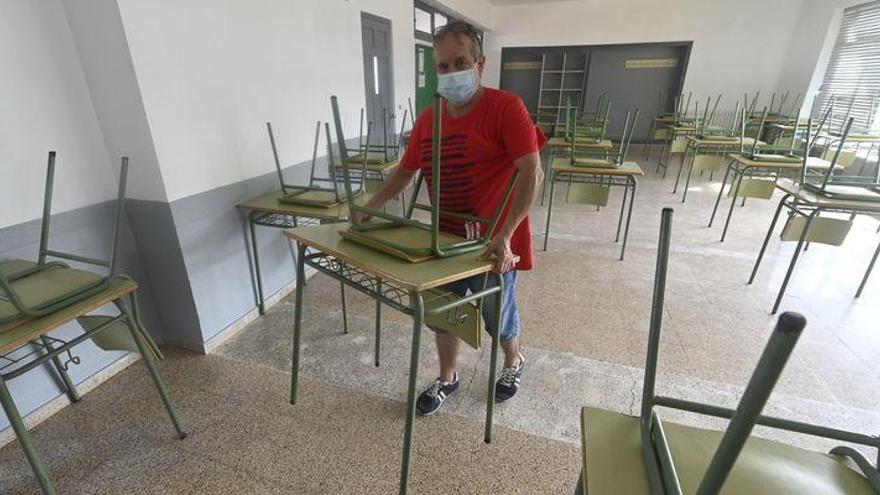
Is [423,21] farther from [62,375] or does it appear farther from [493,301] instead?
[62,375]

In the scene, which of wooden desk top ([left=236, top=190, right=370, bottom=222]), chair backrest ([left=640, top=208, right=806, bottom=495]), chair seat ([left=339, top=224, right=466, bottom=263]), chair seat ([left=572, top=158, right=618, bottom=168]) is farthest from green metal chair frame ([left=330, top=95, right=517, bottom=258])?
chair seat ([left=572, top=158, right=618, bottom=168])

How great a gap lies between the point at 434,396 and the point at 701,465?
1.15 m

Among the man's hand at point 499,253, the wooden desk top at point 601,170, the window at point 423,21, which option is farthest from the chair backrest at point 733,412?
the window at point 423,21

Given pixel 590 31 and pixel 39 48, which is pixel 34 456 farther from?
pixel 590 31

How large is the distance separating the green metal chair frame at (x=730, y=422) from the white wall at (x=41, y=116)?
2.07m

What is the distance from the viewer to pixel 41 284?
1.25 m

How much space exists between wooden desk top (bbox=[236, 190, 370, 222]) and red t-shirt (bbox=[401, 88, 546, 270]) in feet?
2.33

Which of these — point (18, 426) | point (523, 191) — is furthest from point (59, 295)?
point (523, 191)

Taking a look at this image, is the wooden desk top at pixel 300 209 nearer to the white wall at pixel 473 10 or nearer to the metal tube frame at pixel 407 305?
the metal tube frame at pixel 407 305

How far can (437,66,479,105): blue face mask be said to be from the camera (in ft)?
4.04

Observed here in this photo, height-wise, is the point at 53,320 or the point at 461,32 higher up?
the point at 461,32

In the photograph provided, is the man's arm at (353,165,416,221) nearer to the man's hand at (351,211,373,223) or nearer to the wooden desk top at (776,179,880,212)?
the man's hand at (351,211,373,223)

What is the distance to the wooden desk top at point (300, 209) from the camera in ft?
6.63

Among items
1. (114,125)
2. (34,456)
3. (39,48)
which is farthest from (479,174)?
(39,48)
